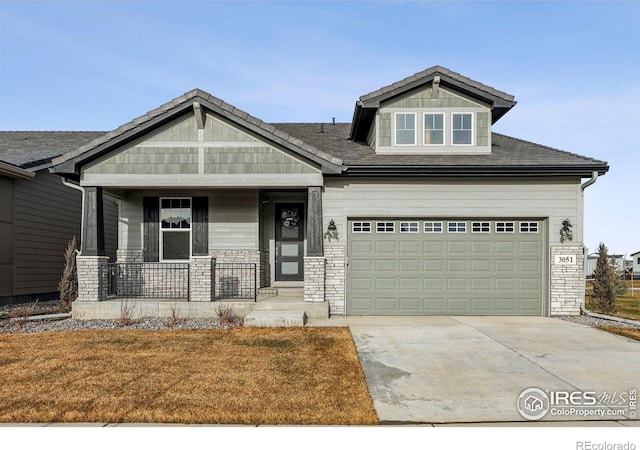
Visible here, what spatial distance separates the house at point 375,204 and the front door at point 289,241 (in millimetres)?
850

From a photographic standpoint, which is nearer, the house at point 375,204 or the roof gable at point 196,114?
the roof gable at point 196,114

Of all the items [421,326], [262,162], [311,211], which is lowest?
[421,326]

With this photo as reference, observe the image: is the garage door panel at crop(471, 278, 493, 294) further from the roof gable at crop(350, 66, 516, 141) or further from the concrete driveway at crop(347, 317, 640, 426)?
the roof gable at crop(350, 66, 516, 141)

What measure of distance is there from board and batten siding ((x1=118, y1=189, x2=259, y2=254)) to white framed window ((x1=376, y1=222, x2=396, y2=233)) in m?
3.38

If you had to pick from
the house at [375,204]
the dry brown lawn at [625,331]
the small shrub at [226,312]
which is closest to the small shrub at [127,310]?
the house at [375,204]

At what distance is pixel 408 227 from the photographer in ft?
38.6

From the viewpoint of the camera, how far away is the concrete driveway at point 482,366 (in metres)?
5.14

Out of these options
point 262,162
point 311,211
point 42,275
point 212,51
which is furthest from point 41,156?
point 311,211

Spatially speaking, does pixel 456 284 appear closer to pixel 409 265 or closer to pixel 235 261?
pixel 409 265

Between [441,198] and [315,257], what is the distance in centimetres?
358

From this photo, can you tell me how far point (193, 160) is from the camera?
1125cm

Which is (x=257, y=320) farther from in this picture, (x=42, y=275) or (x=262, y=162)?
(x=42, y=275)

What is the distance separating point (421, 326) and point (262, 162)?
5344mm

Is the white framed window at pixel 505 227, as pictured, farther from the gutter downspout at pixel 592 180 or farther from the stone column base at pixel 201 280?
the stone column base at pixel 201 280
